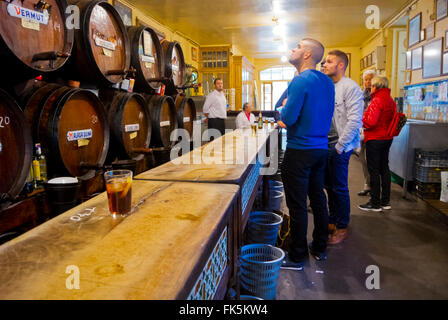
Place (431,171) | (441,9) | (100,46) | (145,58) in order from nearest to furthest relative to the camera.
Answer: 1. (100,46)
2. (145,58)
3. (431,171)
4. (441,9)

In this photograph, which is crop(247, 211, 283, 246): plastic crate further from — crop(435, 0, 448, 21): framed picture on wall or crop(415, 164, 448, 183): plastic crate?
crop(435, 0, 448, 21): framed picture on wall

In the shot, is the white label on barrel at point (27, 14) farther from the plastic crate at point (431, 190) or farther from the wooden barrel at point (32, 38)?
the plastic crate at point (431, 190)

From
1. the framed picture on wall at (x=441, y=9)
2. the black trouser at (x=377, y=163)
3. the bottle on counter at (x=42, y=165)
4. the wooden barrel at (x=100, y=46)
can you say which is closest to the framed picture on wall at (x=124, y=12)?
the wooden barrel at (x=100, y=46)

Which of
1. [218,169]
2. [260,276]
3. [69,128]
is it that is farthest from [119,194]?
[260,276]

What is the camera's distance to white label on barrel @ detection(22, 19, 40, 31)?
1620 millimetres

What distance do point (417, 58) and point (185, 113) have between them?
17.2 feet

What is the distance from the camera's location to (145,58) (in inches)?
117

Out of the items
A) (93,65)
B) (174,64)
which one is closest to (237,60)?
(174,64)

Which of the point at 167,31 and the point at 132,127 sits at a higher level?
the point at 167,31

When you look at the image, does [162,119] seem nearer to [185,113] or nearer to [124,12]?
[185,113]

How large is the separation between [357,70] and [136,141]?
12085mm

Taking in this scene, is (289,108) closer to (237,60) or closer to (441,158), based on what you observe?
(441,158)

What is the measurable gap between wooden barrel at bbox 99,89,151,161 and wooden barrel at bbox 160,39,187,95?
61 cm

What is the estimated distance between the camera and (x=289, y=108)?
2404mm
